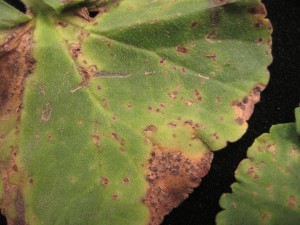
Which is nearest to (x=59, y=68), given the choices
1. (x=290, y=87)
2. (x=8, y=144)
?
(x=8, y=144)

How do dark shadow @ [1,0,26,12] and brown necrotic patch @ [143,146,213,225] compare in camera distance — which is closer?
brown necrotic patch @ [143,146,213,225]

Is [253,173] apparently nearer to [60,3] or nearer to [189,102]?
[189,102]

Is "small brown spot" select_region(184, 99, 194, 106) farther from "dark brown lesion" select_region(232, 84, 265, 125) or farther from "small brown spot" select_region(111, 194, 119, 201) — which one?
"small brown spot" select_region(111, 194, 119, 201)

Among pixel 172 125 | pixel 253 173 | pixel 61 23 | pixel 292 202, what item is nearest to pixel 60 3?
pixel 61 23

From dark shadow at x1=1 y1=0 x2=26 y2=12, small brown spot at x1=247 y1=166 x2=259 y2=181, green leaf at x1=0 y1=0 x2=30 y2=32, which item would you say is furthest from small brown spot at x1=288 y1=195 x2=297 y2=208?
dark shadow at x1=1 y1=0 x2=26 y2=12

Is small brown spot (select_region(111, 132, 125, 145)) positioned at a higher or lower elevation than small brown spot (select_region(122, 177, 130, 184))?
higher

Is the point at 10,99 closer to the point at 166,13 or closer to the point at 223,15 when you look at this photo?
the point at 166,13
